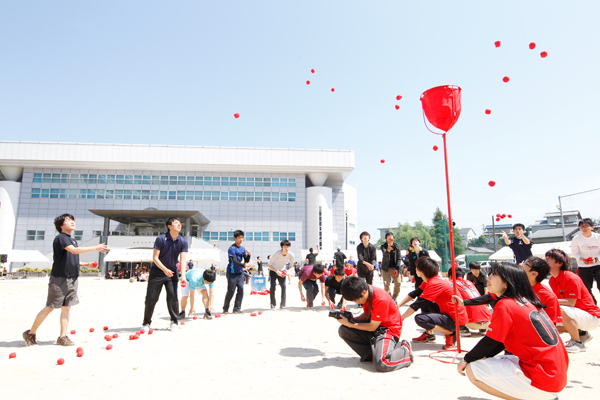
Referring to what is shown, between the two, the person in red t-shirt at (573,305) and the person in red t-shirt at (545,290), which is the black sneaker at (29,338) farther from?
the person in red t-shirt at (573,305)

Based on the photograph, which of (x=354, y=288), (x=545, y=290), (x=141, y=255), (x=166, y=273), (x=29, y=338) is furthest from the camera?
(x=141, y=255)

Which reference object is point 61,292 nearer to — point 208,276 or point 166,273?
point 166,273

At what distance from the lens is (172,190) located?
4475cm

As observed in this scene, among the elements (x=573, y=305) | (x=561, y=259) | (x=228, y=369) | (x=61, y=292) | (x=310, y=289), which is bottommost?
(x=228, y=369)

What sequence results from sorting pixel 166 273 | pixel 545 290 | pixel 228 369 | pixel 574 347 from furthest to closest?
pixel 166 273 < pixel 574 347 < pixel 545 290 < pixel 228 369

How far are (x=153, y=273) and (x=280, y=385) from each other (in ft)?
11.2

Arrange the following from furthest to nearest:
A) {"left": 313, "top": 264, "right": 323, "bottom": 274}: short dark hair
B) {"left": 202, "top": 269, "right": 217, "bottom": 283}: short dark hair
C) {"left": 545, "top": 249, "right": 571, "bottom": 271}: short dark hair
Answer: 1. {"left": 313, "top": 264, "right": 323, "bottom": 274}: short dark hair
2. {"left": 202, "top": 269, "right": 217, "bottom": 283}: short dark hair
3. {"left": 545, "top": 249, "right": 571, "bottom": 271}: short dark hair

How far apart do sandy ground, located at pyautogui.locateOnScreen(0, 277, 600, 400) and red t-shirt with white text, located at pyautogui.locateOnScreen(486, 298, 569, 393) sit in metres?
0.74

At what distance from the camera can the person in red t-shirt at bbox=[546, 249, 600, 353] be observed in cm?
436

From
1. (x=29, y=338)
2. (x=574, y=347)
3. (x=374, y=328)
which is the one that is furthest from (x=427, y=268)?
(x=29, y=338)

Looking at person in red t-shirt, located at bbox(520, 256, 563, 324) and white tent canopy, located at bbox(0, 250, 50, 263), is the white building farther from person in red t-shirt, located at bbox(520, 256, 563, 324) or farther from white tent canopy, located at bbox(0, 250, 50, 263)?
person in red t-shirt, located at bbox(520, 256, 563, 324)

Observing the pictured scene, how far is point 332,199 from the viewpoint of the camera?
5081 centimetres

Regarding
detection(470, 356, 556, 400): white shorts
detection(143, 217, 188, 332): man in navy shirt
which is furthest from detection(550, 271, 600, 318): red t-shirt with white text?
detection(143, 217, 188, 332): man in navy shirt

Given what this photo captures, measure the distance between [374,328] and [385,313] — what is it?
205 millimetres
